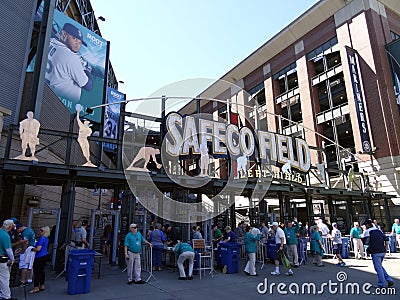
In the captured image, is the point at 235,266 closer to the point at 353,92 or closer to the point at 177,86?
the point at 177,86

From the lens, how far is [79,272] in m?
7.62

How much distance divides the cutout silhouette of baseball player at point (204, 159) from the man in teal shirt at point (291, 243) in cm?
429

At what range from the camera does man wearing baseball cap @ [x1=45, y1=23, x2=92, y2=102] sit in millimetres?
18234

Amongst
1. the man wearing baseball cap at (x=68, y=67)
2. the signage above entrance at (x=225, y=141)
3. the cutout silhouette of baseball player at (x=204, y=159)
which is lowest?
the cutout silhouette of baseball player at (x=204, y=159)

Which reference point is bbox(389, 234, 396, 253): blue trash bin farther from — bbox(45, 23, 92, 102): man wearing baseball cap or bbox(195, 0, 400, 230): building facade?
bbox(45, 23, 92, 102): man wearing baseball cap

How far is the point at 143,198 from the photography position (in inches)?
553

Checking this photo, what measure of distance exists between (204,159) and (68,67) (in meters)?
12.7

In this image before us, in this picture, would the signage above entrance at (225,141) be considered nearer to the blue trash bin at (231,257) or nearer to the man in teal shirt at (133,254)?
the blue trash bin at (231,257)

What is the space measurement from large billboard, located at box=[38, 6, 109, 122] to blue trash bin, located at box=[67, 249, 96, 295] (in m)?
12.9

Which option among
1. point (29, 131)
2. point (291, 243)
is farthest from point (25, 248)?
point (291, 243)

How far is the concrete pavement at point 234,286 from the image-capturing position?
734 cm

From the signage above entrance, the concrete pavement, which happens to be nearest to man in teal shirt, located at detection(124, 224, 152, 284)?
the concrete pavement

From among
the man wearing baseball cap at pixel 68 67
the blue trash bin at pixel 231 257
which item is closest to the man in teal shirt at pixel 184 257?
the blue trash bin at pixel 231 257

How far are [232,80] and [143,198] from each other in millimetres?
29536
